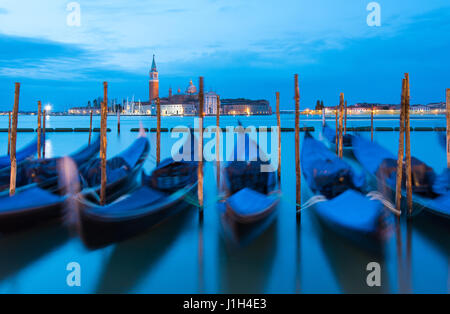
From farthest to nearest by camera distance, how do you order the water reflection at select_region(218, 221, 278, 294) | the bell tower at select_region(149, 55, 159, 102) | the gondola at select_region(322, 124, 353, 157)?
1. the bell tower at select_region(149, 55, 159, 102)
2. the gondola at select_region(322, 124, 353, 157)
3. the water reflection at select_region(218, 221, 278, 294)

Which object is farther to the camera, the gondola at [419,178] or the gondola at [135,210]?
the gondola at [419,178]

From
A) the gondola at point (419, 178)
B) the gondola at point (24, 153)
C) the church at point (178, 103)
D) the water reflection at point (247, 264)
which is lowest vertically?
the water reflection at point (247, 264)

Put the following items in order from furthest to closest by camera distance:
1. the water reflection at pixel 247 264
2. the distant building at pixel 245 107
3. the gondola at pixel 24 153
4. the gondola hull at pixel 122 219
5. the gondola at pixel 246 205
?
1. the distant building at pixel 245 107
2. the gondola at pixel 24 153
3. the gondola at pixel 246 205
4. the gondola hull at pixel 122 219
5. the water reflection at pixel 247 264

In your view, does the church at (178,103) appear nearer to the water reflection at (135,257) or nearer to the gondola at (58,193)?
the gondola at (58,193)

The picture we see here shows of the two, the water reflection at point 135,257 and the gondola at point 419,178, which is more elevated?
the gondola at point 419,178

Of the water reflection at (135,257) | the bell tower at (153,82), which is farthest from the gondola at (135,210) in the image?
the bell tower at (153,82)

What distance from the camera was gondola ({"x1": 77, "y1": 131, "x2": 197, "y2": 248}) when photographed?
293 centimetres

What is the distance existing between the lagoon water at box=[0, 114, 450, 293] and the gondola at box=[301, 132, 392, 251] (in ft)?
0.78

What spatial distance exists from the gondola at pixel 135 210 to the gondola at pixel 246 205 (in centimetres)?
50

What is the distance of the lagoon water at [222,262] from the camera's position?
2.76m

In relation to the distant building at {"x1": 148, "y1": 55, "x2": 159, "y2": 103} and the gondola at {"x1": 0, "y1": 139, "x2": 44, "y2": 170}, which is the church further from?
the gondola at {"x1": 0, "y1": 139, "x2": 44, "y2": 170}

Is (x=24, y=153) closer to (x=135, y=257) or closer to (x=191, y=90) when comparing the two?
(x=135, y=257)

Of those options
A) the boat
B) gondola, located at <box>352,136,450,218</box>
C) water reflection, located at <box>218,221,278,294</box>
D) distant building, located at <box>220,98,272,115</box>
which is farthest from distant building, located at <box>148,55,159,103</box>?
water reflection, located at <box>218,221,278,294</box>
